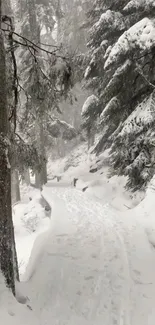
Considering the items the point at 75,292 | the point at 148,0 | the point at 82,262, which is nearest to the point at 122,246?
the point at 82,262

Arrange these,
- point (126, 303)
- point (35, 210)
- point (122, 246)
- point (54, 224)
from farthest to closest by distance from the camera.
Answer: point (35, 210) → point (54, 224) → point (122, 246) → point (126, 303)

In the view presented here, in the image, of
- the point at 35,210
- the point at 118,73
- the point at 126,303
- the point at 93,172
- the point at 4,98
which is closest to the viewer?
the point at 4,98

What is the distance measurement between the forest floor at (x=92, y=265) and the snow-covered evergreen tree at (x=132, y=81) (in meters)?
1.08

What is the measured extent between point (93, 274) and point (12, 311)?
2431 millimetres

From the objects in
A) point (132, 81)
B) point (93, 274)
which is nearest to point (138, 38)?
point (132, 81)

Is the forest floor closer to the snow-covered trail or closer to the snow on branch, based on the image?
the snow-covered trail

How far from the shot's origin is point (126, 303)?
4859 mm

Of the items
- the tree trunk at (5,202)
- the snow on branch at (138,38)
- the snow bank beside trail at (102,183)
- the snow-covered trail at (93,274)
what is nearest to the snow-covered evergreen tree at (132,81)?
the snow on branch at (138,38)

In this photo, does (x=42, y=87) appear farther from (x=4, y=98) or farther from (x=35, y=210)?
(x=35, y=210)

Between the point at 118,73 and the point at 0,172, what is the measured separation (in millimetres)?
5678

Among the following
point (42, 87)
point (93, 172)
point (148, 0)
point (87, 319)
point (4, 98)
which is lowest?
point (87, 319)

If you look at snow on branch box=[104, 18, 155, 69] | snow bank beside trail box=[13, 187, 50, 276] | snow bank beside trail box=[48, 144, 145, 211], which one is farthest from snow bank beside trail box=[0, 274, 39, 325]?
snow bank beside trail box=[48, 144, 145, 211]

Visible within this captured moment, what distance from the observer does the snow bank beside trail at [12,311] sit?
12.1ft

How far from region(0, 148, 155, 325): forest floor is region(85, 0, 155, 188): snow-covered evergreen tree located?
3.53ft
